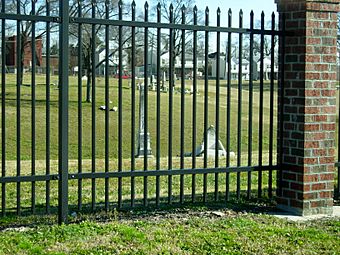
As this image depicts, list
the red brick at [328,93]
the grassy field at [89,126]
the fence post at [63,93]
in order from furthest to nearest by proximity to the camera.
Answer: the grassy field at [89,126] → the red brick at [328,93] → the fence post at [63,93]

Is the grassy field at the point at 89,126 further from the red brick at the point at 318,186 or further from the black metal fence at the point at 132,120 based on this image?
the red brick at the point at 318,186

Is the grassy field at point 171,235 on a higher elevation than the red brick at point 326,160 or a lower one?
lower

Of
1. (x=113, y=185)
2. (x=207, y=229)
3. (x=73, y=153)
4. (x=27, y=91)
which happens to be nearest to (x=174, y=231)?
(x=207, y=229)

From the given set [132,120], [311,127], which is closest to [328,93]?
[311,127]

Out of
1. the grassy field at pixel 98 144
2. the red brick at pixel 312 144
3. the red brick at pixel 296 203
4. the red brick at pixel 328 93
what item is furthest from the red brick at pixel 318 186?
the grassy field at pixel 98 144

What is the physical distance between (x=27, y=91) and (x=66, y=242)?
20.4 m

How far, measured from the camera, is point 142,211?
6.81 metres

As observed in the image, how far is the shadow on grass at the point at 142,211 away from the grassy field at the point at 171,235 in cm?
2

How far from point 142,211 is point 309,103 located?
2223 millimetres

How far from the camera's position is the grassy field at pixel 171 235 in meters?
5.20

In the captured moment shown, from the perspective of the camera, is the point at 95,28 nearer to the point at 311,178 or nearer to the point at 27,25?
the point at 311,178

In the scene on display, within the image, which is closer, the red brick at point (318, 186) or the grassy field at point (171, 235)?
the grassy field at point (171, 235)

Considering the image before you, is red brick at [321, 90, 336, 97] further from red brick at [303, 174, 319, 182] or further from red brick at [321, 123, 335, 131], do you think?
red brick at [303, 174, 319, 182]

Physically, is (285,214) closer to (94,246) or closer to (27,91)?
(94,246)
